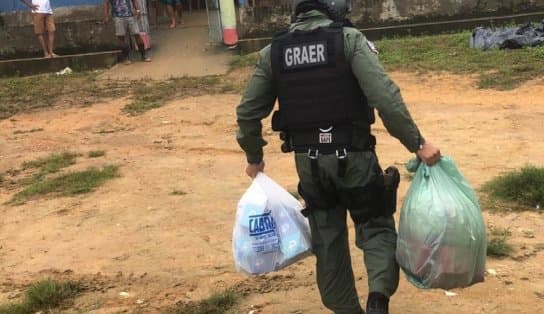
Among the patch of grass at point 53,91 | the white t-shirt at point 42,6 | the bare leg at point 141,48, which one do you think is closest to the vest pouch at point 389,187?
the patch of grass at point 53,91

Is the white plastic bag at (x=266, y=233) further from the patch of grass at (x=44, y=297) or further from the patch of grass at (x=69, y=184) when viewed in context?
the patch of grass at (x=69, y=184)

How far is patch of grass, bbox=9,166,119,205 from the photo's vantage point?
6.44 meters

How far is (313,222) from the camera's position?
11.0 ft

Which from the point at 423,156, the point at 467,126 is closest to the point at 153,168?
the point at 467,126

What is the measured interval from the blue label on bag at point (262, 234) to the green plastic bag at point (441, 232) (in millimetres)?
618

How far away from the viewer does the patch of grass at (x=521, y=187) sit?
498cm

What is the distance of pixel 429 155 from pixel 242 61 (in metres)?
9.95

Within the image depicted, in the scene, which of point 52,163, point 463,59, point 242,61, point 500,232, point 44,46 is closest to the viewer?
point 500,232

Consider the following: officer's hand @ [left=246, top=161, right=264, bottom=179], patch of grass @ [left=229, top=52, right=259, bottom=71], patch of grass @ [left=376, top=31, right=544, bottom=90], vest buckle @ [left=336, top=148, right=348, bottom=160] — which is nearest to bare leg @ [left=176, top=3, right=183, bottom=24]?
patch of grass @ [left=229, top=52, right=259, bottom=71]

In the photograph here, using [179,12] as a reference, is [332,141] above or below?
below

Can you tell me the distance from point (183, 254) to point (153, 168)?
8.06 feet

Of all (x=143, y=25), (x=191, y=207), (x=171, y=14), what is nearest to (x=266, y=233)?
(x=191, y=207)

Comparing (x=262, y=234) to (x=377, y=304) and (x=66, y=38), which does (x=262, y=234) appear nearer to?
(x=377, y=304)

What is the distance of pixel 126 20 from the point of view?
13.4 metres
